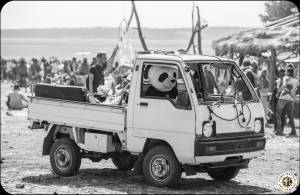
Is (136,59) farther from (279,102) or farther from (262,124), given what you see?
(279,102)

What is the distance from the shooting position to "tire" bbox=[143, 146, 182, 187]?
9.84 m

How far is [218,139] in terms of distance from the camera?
32.2ft

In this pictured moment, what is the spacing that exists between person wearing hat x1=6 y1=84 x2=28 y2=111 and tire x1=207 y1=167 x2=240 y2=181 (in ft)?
39.7

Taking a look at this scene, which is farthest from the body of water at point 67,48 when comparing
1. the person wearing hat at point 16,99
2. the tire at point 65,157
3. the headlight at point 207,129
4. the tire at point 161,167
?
the headlight at point 207,129

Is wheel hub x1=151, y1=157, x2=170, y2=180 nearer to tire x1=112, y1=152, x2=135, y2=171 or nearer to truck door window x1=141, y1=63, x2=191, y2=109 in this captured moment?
truck door window x1=141, y1=63, x2=191, y2=109

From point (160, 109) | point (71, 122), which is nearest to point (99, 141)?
point (71, 122)

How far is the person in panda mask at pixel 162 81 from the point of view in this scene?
10.2 metres

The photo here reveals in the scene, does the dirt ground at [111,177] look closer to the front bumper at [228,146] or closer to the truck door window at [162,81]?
the front bumper at [228,146]

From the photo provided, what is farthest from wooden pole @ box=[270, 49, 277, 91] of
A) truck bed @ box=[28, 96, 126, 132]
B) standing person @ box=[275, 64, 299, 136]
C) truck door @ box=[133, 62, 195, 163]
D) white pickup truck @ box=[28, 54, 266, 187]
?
truck door @ box=[133, 62, 195, 163]

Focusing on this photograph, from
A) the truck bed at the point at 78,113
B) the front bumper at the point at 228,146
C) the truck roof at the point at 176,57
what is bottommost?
the front bumper at the point at 228,146

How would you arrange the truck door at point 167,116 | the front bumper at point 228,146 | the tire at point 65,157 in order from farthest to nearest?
the tire at point 65,157 < the truck door at point 167,116 < the front bumper at point 228,146

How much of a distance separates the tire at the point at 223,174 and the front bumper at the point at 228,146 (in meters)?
0.68

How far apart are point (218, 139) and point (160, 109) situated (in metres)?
0.94

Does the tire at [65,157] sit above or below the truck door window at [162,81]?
below
